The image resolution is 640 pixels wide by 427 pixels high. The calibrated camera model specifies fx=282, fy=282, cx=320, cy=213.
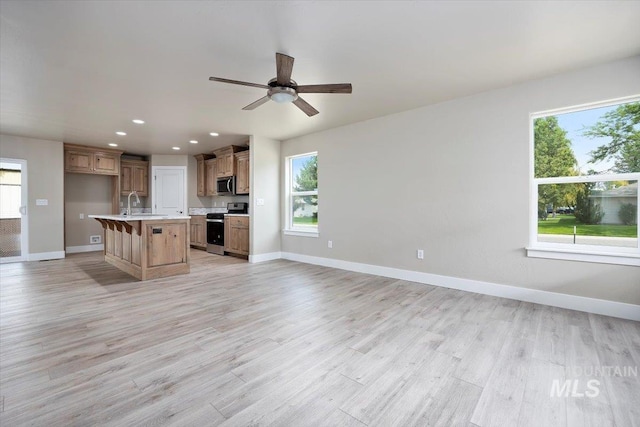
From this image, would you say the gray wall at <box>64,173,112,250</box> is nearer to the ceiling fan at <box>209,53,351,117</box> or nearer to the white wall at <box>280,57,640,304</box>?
the white wall at <box>280,57,640,304</box>

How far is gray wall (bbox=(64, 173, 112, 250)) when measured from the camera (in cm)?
677

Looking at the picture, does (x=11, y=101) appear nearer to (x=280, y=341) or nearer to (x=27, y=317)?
(x=27, y=317)

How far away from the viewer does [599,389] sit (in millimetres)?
1716

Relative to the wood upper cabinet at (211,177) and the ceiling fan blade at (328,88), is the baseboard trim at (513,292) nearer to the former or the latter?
the ceiling fan blade at (328,88)

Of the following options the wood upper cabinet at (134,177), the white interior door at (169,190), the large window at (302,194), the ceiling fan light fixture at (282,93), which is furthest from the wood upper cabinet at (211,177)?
the ceiling fan light fixture at (282,93)

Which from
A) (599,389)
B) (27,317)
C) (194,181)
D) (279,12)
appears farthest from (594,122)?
(194,181)

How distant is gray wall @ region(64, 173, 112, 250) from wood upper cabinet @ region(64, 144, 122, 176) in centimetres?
56

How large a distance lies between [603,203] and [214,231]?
22.5ft

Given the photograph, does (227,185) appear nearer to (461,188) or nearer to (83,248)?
(83,248)

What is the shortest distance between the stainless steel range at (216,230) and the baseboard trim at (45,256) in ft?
9.73

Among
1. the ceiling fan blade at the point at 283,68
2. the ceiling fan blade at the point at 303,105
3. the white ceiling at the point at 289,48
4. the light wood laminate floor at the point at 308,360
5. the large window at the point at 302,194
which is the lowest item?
the light wood laminate floor at the point at 308,360

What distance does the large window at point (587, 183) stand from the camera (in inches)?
113

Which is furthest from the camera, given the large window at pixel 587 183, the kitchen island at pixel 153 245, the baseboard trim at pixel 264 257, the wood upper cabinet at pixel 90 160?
the wood upper cabinet at pixel 90 160

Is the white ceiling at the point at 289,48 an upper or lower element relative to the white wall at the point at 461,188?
upper
